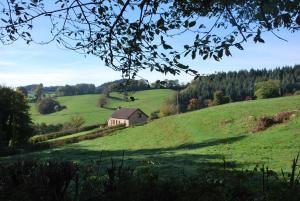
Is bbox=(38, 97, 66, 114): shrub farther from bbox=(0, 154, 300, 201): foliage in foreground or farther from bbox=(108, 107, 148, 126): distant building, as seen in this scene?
bbox=(0, 154, 300, 201): foliage in foreground

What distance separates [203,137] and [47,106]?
95.9m

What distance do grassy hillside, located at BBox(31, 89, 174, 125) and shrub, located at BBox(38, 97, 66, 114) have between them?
A: 81.3 inches

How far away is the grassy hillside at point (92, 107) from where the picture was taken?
389 feet

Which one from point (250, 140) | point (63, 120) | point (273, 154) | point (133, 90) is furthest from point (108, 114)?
point (133, 90)

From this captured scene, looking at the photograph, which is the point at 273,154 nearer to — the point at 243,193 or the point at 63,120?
the point at 243,193

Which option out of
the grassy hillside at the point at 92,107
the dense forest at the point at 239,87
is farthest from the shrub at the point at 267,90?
the grassy hillside at the point at 92,107

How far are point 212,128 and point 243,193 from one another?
4266 centimetres

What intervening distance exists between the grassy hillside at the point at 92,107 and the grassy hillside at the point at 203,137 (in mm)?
54454

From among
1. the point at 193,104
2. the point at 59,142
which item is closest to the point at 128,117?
the point at 193,104

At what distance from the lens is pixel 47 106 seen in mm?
131875

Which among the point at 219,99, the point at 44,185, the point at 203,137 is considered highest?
the point at 219,99

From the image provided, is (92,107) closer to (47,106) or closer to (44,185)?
(47,106)

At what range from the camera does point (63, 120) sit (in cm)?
11725

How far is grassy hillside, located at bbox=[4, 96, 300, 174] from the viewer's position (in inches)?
1229
